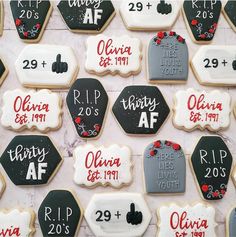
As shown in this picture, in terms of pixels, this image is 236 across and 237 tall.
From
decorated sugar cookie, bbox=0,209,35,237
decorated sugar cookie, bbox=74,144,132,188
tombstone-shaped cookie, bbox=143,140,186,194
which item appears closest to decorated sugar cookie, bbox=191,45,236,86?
tombstone-shaped cookie, bbox=143,140,186,194

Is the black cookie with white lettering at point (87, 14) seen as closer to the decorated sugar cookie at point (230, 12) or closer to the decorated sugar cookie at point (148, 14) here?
the decorated sugar cookie at point (148, 14)

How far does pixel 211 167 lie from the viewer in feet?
3.72

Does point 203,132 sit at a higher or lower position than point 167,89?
lower

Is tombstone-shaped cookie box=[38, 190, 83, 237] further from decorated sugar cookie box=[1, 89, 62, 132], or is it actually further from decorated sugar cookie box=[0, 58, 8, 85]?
decorated sugar cookie box=[0, 58, 8, 85]

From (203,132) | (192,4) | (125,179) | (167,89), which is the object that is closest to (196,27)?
(192,4)

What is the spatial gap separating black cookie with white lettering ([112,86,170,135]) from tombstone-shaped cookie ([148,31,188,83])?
58 mm

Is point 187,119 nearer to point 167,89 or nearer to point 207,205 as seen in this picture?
point 167,89

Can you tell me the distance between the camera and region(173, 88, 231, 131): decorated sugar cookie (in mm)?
1151

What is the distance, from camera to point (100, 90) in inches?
45.6

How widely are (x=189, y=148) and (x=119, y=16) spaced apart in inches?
21.0

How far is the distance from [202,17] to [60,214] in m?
0.84

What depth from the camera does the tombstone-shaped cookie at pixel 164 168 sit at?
1.12 meters

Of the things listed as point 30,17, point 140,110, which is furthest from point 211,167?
point 30,17

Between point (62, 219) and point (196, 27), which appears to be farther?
point (196, 27)
